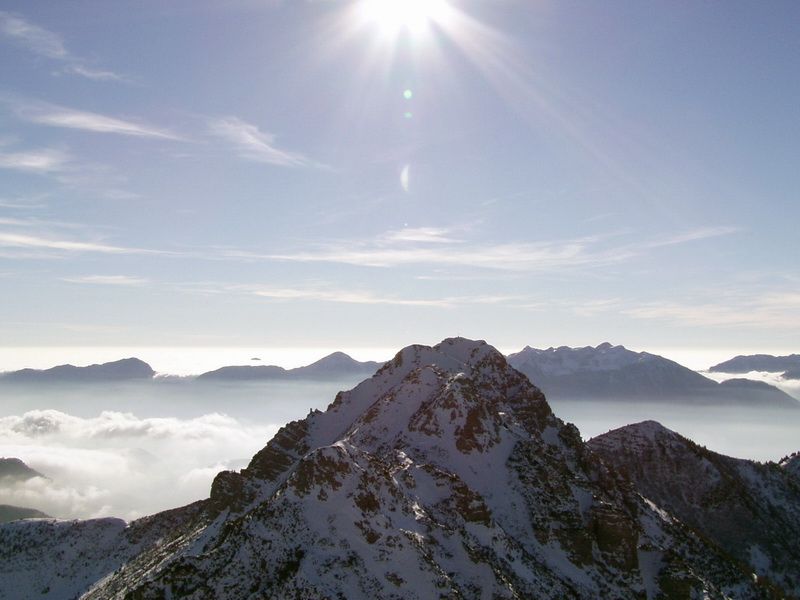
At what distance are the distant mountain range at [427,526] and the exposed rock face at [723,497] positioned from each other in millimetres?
830

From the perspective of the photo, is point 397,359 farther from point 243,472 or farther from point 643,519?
point 643,519

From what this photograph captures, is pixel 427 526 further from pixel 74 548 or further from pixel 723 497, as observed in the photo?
pixel 723 497

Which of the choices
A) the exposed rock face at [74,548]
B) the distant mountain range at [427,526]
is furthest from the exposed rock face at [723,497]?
the exposed rock face at [74,548]

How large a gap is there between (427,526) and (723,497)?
467 feet

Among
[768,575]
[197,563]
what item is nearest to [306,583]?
[197,563]

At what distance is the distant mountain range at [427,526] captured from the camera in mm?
67125

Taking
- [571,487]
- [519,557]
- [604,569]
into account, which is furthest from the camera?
[571,487]

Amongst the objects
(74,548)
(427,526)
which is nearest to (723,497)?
(427,526)

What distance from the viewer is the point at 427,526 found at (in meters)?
80.2

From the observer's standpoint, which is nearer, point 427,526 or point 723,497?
point 427,526

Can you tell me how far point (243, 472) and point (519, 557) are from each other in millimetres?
62499

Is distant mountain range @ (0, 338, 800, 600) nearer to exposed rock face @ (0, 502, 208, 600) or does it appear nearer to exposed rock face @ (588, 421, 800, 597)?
exposed rock face @ (0, 502, 208, 600)

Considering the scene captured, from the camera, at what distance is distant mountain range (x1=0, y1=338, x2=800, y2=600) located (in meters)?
67.1

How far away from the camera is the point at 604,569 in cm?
9456
